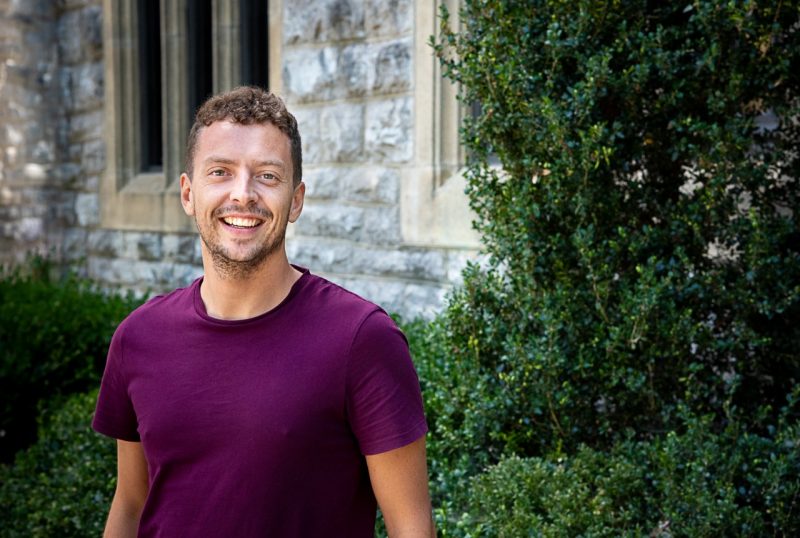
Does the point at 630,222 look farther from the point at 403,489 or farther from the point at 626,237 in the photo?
the point at 403,489

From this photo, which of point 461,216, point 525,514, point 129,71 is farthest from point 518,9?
point 129,71

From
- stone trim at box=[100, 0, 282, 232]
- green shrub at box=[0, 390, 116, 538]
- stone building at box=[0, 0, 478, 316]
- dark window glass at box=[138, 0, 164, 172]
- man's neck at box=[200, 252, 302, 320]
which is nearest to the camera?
man's neck at box=[200, 252, 302, 320]

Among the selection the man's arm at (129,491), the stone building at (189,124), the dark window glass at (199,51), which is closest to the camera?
the man's arm at (129,491)

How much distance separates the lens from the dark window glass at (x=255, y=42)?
7.18 metres

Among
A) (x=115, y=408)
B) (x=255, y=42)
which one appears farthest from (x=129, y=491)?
(x=255, y=42)

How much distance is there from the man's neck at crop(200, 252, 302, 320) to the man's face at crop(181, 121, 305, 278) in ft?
0.05

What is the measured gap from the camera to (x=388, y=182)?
5742 mm

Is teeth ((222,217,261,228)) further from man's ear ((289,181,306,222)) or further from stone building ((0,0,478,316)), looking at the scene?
stone building ((0,0,478,316))

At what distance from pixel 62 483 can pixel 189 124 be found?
4.49 meters

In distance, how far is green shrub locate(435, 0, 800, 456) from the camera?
9.76ft

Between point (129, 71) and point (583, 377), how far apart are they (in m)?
6.47

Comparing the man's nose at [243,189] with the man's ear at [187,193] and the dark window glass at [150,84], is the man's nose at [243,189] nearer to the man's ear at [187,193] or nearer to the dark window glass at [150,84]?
the man's ear at [187,193]

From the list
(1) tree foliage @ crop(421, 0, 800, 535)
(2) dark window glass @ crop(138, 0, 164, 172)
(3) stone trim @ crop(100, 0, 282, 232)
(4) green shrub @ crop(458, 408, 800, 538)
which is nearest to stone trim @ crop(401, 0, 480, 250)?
(1) tree foliage @ crop(421, 0, 800, 535)

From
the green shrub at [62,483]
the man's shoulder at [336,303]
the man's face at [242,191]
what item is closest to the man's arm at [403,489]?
the man's shoulder at [336,303]
